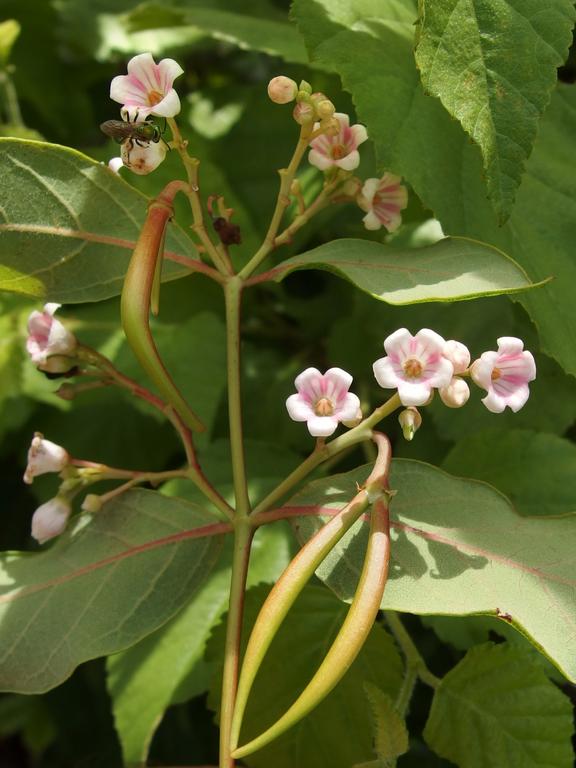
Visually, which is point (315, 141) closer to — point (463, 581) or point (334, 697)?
point (463, 581)

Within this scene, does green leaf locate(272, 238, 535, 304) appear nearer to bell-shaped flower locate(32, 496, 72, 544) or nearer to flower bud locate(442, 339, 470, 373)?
flower bud locate(442, 339, 470, 373)

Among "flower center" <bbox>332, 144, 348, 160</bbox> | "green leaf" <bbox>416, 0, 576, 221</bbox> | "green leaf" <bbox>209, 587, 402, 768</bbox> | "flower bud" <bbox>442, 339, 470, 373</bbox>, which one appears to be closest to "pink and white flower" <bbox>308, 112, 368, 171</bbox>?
"flower center" <bbox>332, 144, 348, 160</bbox>

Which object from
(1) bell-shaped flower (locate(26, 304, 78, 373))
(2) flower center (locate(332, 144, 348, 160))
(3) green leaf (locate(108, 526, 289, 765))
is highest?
(2) flower center (locate(332, 144, 348, 160))

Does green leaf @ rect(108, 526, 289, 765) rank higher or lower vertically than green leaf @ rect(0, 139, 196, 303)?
lower

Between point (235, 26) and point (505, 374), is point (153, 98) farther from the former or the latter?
point (235, 26)

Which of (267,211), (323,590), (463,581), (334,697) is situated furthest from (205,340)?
(463,581)
